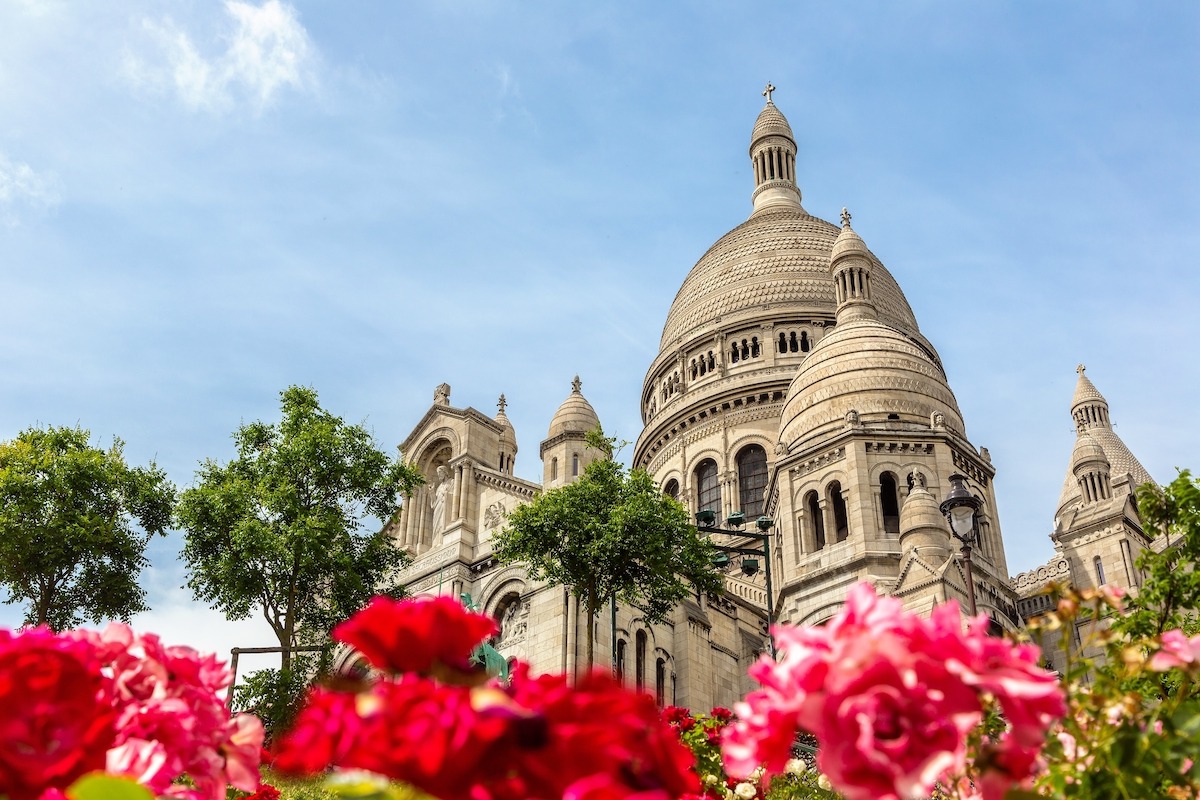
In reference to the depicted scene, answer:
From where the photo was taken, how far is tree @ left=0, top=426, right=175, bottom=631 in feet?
101

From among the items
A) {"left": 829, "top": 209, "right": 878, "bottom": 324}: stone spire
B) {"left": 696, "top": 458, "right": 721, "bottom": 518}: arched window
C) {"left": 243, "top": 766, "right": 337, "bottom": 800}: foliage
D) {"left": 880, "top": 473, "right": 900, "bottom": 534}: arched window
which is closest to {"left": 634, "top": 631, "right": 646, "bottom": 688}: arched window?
{"left": 880, "top": 473, "right": 900, "bottom": 534}: arched window

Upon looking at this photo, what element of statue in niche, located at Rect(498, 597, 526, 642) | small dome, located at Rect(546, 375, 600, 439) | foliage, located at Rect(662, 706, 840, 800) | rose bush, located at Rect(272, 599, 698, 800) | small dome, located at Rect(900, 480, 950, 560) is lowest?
rose bush, located at Rect(272, 599, 698, 800)

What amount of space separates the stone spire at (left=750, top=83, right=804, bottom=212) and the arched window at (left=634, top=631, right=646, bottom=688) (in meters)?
43.6

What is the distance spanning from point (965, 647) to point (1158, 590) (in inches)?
342

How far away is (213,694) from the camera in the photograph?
15.6 feet

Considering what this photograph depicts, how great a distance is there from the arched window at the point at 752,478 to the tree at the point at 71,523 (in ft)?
94.0

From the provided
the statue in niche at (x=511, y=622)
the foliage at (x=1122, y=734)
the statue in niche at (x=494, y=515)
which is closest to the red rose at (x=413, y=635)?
the foliage at (x=1122, y=734)

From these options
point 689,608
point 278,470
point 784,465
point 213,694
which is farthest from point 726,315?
point 213,694

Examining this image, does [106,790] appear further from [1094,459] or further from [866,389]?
[1094,459]

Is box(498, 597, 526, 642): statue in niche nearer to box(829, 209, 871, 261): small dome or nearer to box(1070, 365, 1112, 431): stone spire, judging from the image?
box(829, 209, 871, 261): small dome

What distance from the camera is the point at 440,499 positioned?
38156 mm

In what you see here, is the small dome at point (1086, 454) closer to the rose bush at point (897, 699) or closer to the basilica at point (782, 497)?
the basilica at point (782, 497)

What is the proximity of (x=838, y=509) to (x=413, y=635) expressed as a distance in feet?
124

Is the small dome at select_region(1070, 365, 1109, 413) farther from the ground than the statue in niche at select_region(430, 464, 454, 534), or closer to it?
farther from the ground
